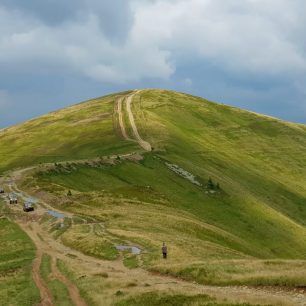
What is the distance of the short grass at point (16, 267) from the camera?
4585cm

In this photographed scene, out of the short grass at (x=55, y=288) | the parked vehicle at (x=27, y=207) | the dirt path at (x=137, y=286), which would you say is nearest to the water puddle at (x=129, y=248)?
the dirt path at (x=137, y=286)

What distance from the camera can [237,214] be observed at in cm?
14125

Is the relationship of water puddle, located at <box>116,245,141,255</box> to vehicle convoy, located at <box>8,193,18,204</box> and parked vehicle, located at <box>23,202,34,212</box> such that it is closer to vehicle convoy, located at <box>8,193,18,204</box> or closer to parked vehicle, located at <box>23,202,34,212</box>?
parked vehicle, located at <box>23,202,34,212</box>

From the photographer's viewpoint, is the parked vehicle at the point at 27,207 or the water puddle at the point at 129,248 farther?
the parked vehicle at the point at 27,207

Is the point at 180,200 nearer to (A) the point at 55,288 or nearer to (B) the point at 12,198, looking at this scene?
(B) the point at 12,198

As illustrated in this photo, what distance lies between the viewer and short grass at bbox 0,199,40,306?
150ft

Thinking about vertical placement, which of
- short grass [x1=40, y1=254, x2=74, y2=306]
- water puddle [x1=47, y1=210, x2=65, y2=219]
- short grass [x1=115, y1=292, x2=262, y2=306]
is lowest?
short grass [x1=40, y1=254, x2=74, y2=306]

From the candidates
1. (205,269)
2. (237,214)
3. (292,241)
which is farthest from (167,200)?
(205,269)

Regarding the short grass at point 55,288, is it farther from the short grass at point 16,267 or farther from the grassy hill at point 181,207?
the grassy hill at point 181,207

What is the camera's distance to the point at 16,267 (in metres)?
58.2

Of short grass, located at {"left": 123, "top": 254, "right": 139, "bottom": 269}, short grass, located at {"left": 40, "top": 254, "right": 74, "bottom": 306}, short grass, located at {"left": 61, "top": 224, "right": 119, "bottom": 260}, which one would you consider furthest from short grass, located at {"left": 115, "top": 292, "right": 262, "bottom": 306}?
short grass, located at {"left": 61, "top": 224, "right": 119, "bottom": 260}

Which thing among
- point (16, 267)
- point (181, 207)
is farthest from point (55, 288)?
point (181, 207)

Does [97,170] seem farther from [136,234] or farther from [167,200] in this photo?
[136,234]

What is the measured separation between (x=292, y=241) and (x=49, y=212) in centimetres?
6840
